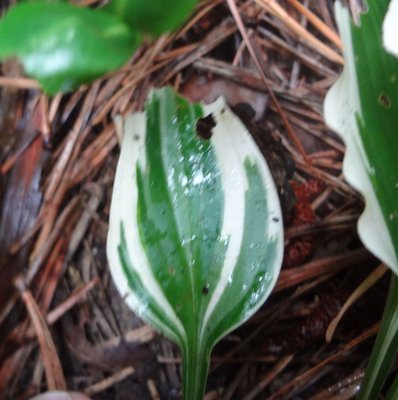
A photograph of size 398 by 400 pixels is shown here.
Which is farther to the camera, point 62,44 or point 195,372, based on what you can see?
point 195,372

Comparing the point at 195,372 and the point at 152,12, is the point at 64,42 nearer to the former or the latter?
the point at 152,12

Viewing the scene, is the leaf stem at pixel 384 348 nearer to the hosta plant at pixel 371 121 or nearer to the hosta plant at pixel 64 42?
the hosta plant at pixel 371 121

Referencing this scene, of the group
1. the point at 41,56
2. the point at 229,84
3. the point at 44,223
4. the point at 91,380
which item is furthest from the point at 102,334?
the point at 41,56

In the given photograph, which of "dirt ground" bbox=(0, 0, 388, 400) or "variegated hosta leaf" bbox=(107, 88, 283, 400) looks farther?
"dirt ground" bbox=(0, 0, 388, 400)

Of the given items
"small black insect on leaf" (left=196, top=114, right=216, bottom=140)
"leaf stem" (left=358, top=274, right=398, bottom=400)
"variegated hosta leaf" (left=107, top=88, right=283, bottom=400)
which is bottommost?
"leaf stem" (left=358, top=274, right=398, bottom=400)

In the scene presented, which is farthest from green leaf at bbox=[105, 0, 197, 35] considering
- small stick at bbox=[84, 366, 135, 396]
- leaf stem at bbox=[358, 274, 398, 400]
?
small stick at bbox=[84, 366, 135, 396]

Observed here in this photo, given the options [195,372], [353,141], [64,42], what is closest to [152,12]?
[64,42]

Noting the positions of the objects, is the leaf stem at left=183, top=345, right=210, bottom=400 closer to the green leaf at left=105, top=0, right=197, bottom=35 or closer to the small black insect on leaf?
the small black insect on leaf
